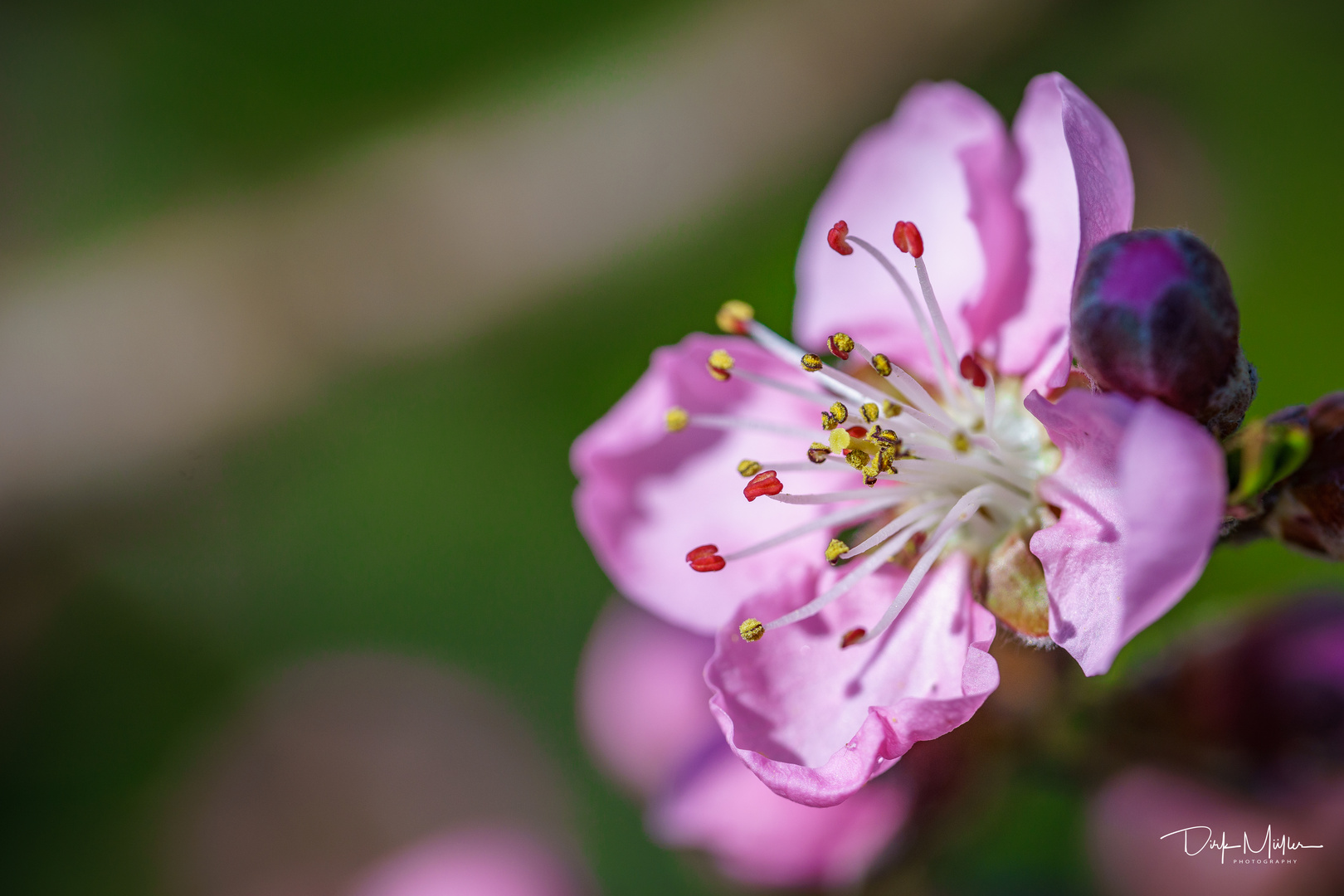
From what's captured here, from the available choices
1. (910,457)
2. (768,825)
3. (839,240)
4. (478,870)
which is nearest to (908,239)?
(839,240)

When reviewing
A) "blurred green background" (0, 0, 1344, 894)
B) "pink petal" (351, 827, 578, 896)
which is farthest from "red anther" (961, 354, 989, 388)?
"blurred green background" (0, 0, 1344, 894)

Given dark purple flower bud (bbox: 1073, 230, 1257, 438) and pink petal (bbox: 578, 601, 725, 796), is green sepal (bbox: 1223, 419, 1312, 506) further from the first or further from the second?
pink petal (bbox: 578, 601, 725, 796)

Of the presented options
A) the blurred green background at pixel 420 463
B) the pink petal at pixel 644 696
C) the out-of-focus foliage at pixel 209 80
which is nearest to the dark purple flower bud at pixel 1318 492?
the pink petal at pixel 644 696

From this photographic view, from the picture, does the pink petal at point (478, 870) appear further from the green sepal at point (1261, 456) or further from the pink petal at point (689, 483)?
the green sepal at point (1261, 456)

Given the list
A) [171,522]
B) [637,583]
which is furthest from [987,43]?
[171,522]

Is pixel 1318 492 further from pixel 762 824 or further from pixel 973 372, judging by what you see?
pixel 762 824

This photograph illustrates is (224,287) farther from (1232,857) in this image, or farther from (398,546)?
(1232,857)

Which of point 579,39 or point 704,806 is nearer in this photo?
point 704,806
